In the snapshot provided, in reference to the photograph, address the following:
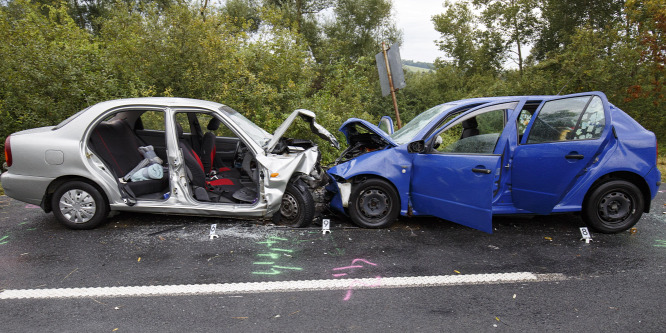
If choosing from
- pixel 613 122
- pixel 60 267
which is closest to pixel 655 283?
pixel 613 122

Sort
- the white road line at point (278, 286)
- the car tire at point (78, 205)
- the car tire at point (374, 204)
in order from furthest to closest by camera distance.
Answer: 1. the car tire at point (374, 204)
2. the car tire at point (78, 205)
3. the white road line at point (278, 286)

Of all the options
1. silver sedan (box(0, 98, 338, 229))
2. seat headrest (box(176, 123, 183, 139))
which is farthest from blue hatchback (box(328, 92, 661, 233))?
seat headrest (box(176, 123, 183, 139))

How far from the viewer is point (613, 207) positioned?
5.27 metres

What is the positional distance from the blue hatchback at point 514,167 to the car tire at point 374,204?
0.04ft

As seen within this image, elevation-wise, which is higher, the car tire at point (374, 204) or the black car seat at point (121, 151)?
the black car seat at point (121, 151)

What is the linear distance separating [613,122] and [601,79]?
14692 millimetres

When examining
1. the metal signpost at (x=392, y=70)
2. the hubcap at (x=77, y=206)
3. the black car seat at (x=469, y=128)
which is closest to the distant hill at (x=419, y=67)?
the metal signpost at (x=392, y=70)

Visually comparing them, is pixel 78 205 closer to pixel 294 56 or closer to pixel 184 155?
pixel 184 155

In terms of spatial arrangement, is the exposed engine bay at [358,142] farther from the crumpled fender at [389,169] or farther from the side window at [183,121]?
the side window at [183,121]

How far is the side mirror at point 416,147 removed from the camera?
5234 mm

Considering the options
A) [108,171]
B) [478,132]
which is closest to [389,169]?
[478,132]

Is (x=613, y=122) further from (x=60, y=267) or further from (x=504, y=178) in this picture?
(x=60, y=267)

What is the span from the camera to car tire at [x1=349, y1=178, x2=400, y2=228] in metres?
5.43

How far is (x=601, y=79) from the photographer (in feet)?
57.1
